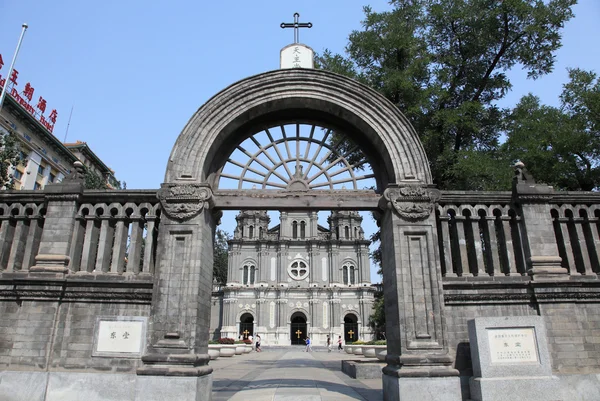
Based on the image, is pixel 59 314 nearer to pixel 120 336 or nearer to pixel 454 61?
pixel 120 336

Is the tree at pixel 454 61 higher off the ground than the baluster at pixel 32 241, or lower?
higher

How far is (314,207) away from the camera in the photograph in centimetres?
1059

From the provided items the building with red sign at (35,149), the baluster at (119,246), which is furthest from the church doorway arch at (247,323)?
the baluster at (119,246)

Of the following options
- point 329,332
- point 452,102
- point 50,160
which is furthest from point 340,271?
point 452,102

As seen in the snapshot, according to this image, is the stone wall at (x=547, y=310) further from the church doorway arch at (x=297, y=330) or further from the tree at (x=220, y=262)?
the tree at (x=220, y=262)

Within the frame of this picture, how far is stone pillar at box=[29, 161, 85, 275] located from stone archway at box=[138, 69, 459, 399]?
234cm

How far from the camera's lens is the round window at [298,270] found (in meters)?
62.2

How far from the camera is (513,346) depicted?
8875mm

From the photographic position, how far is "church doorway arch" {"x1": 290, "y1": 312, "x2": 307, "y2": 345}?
60875mm

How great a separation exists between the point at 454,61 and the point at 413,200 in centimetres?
1097

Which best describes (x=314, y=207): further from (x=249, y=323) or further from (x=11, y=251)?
(x=249, y=323)

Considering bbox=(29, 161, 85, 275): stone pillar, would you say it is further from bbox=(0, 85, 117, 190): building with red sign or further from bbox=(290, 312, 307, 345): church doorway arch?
bbox=(290, 312, 307, 345): church doorway arch

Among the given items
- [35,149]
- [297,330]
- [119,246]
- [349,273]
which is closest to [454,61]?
[119,246]

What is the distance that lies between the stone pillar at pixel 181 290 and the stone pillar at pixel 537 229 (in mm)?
7677
